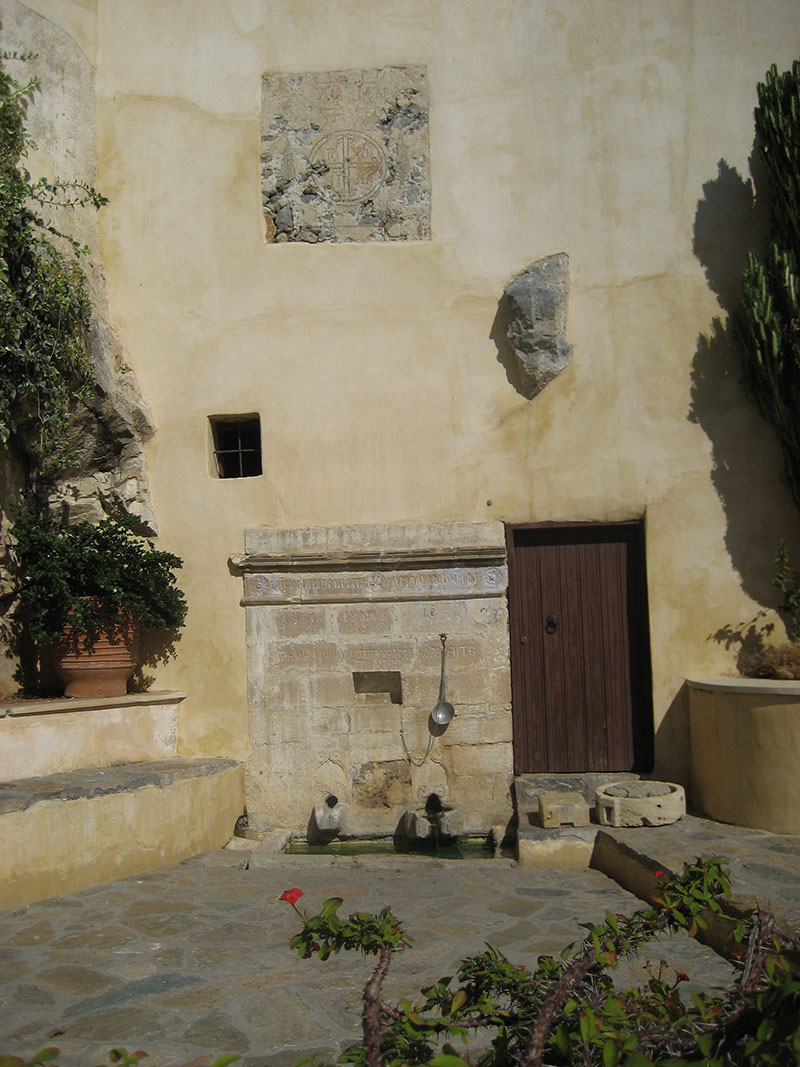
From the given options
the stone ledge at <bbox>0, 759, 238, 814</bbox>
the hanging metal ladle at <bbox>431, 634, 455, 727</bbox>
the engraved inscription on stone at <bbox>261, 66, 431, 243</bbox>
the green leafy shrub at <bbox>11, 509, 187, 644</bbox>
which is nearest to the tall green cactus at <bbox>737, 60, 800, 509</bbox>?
the engraved inscription on stone at <bbox>261, 66, 431, 243</bbox>

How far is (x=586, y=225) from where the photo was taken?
683 cm

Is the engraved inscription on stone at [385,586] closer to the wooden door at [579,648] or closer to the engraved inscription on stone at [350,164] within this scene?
the wooden door at [579,648]

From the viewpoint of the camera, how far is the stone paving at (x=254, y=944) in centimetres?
346

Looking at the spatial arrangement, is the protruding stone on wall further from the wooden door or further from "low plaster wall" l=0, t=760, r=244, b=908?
"low plaster wall" l=0, t=760, r=244, b=908

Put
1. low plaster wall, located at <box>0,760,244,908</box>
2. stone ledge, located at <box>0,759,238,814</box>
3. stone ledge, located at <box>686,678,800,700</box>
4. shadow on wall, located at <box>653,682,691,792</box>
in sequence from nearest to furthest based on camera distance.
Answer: low plaster wall, located at <box>0,760,244,908</box>, stone ledge, located at <box>0,759,238,814</box>, stone ledge, located at <box>686,678,800,700</box>, shadow on wall, located at <box>653,682,691,792</box>

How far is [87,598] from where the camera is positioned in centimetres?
614

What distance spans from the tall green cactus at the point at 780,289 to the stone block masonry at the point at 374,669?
2.07 meters

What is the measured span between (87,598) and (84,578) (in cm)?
14

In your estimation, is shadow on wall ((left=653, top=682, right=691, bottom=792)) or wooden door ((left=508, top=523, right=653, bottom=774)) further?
wooden door ((left=508, top=523, right=653, bottom=774))

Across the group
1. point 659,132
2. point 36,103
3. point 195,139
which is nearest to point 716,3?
point 659,132

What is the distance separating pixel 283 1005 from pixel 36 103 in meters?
6.18

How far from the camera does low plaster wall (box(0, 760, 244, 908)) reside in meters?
5.02

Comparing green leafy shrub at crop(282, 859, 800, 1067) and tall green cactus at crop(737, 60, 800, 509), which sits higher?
tall green cactus at crop(737, 60, 800, 509)

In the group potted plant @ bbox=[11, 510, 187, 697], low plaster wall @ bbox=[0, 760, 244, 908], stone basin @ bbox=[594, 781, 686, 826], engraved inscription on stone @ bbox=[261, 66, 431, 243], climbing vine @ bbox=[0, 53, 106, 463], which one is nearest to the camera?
low plaster wall @ bbox=[0, 760, 244, 908]
